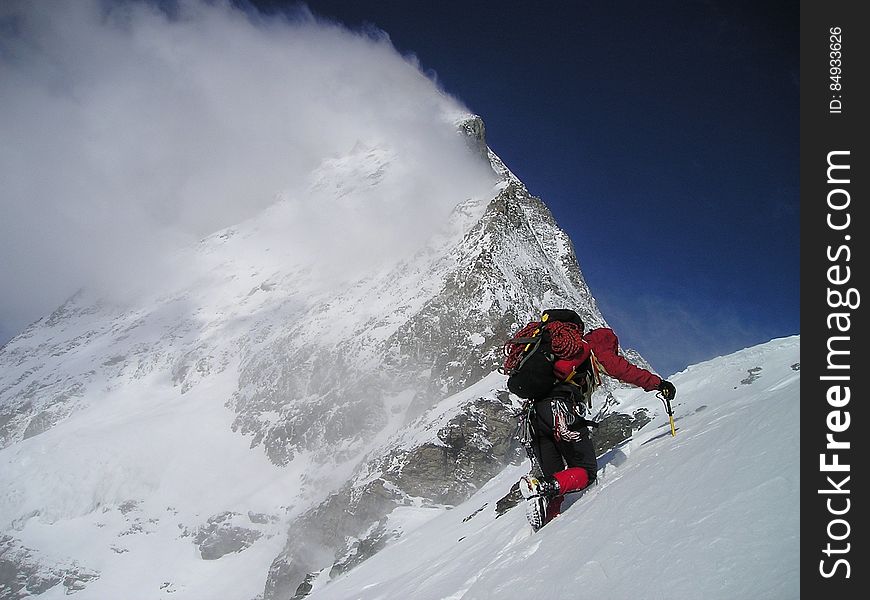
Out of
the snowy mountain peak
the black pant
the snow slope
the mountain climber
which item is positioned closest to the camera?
the snow slope

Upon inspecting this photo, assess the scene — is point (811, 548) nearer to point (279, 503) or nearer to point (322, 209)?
point (279, 503)

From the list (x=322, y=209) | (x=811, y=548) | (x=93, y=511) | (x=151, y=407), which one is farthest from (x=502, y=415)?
(x=322, y=209)

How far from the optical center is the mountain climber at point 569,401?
464 centimetres

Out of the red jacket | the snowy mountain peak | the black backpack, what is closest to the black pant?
the black backpack

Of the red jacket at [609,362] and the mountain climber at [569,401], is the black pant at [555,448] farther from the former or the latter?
the red jacket at [609,362]

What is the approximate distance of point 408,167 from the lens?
134m

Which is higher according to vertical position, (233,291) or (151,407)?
(233,291)

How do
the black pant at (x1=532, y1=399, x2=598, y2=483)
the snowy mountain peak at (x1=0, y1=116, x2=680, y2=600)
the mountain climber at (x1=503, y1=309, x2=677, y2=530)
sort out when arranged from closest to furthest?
A: the mountain climber at (x1=503, y1=309, x2=677, y2=530)
the black pant at (x1=532, y1=399, x2=598, y2=483)
the snowy mountain peak at (x1=0, y1=116, x2=680, y2=600)

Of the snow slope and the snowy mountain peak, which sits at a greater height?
the snowy mountain peak

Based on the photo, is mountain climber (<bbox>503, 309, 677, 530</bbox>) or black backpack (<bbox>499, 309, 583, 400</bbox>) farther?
black backpack (<bbox>499, 309, 583, 400</bbox>)

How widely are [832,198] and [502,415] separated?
44.1m

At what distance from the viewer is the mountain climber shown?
4.64 meters

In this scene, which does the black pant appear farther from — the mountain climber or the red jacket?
the red jacket

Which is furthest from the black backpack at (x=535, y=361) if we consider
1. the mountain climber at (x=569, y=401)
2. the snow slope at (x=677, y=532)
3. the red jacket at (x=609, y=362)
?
the snow slope at (x=677, y=532)
